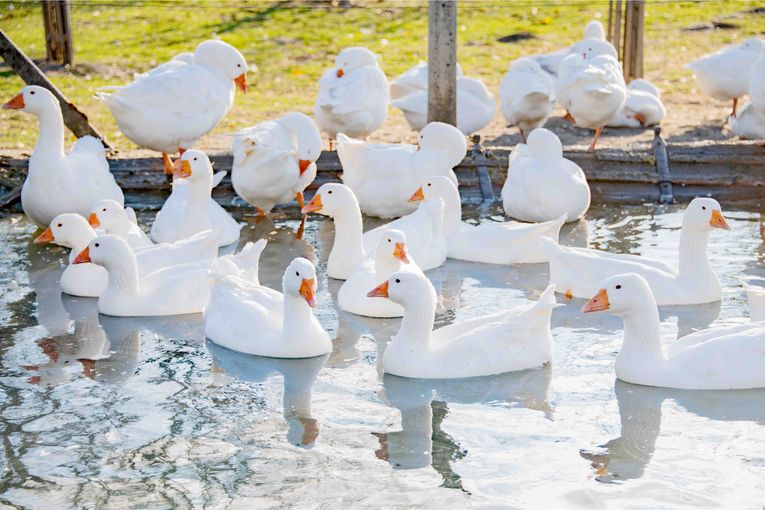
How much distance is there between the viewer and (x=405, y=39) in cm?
1886

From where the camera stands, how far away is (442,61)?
12.0 m

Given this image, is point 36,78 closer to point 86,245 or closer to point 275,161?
point 275,161

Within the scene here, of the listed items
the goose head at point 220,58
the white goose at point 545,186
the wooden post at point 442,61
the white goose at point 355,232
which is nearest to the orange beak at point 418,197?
the white goose at point 355,232

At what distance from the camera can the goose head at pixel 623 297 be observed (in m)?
6.52

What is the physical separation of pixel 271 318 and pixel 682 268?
9.17ft

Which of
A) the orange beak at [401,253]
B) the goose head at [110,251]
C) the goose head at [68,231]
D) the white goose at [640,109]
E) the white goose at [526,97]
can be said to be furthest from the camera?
the white goose at [640,109]

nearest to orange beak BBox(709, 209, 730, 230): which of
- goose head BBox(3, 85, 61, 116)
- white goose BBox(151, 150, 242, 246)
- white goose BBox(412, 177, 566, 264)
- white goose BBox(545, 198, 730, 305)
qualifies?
white goose BBox(545, 198, 730, 305)

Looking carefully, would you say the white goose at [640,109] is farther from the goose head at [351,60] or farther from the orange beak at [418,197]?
the orange beak at [418,197]

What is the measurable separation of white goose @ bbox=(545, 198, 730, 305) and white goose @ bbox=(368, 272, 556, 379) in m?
1.34

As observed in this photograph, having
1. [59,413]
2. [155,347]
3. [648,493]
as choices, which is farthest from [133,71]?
[648,493]

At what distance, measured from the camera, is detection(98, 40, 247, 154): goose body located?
1084 centimetres

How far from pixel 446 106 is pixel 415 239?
358 cm

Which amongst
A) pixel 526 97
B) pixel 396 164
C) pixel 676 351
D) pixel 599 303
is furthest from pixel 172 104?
pixel 676 351

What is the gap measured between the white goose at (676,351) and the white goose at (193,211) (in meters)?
3.68
